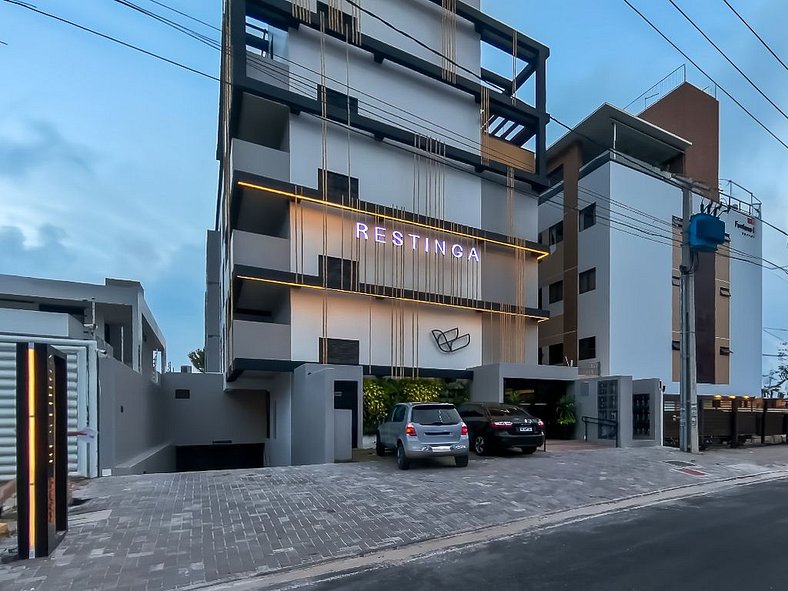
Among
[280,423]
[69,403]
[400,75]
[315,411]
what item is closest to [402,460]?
[315,411]

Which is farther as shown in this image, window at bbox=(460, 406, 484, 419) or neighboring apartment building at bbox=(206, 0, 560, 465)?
neighboring apartment building at bbox=(206, 0, 560, 465)

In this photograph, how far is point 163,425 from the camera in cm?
2322

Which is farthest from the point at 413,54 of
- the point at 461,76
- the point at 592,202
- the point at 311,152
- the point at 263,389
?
the point at 263,389

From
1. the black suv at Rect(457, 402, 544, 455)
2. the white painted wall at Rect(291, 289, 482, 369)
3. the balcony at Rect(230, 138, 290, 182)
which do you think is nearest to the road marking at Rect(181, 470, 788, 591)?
the black suv at Rect(457, 402, 544, 455)

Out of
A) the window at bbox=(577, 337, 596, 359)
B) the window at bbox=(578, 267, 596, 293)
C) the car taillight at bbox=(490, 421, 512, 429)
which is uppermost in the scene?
the window at bbox=(578, 267, 596, 293)

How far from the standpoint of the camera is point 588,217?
2862cm

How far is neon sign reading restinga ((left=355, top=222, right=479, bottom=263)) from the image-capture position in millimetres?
19906

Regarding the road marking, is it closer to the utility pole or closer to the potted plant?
the utility pole

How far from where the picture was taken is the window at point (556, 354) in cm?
3019

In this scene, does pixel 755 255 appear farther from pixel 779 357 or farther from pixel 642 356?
pixel 779 357

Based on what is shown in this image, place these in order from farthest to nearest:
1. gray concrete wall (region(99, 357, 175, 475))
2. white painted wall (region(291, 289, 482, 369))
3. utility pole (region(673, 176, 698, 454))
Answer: white painted wall (region(291, 289, 482, 369)) → utility pole (region(673, 176, 698, 454)) → gray concrete wall (region(99, 357, 175, 475))

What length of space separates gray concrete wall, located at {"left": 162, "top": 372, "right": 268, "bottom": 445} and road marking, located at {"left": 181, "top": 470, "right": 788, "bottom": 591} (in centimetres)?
1699

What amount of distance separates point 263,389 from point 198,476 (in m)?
13.1

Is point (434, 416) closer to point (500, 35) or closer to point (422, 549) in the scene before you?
point (422, 549)
